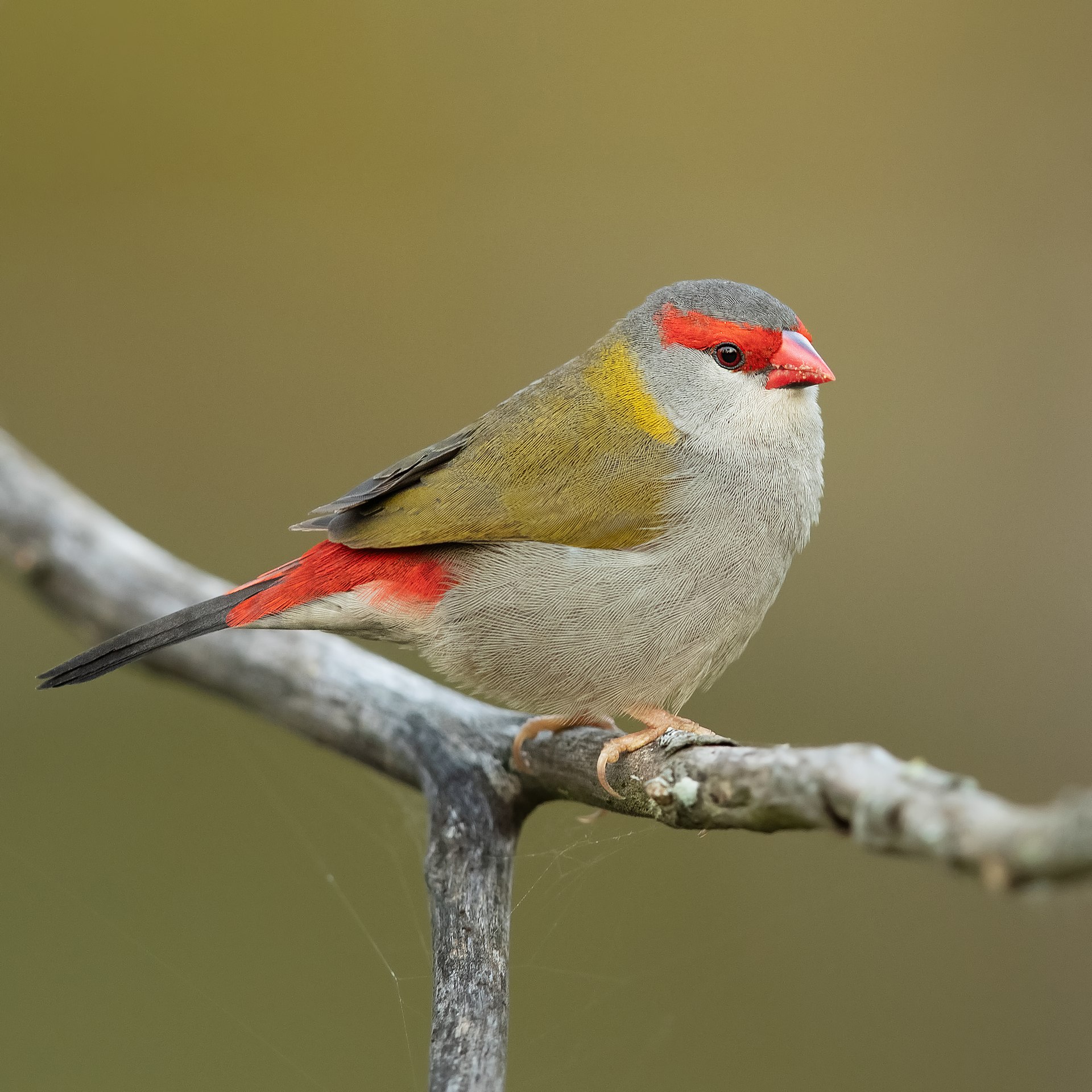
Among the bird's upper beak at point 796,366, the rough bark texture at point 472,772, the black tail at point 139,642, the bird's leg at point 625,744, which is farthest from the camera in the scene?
the bird's upper beak at point 796,366

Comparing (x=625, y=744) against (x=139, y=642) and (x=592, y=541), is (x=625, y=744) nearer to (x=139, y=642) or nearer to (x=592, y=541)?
(x=592, y=541)

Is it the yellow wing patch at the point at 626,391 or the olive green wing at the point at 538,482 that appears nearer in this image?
the olive green wing at the point at 538,482

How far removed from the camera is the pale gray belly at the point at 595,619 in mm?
2025

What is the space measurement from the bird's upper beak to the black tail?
45.9 inches

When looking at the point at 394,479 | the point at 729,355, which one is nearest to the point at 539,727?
the point at 394,479

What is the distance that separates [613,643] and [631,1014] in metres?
1.04

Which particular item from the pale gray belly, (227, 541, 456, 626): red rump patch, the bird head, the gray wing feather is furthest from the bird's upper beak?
(227, 541, 456, 626): red rump patch

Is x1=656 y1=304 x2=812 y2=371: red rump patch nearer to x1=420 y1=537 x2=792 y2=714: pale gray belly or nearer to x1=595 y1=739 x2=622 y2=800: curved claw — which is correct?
x1=420 y1=537 x2=792 y2=714: pale gray belly

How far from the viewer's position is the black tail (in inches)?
78.3

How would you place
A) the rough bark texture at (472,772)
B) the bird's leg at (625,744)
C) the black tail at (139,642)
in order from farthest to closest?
1. the black tail at (139,642)
2. the bird's leg at (625,744)
3. the rough bark texture at (472,772)

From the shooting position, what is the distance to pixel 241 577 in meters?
4.31

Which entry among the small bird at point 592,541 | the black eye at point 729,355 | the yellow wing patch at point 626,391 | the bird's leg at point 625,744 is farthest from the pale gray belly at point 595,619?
the black eye at point 729,355

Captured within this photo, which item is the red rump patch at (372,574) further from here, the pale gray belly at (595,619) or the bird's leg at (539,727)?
the bird's leg at (539,727)

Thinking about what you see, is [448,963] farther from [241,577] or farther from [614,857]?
[241,577]
